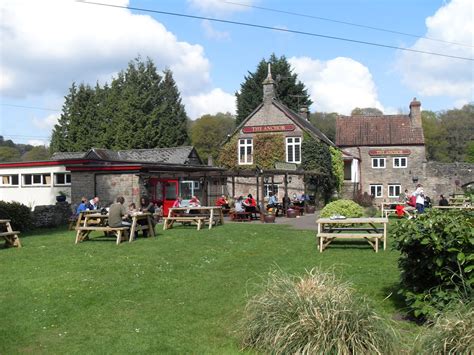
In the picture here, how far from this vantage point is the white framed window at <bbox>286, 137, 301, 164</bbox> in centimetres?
3788

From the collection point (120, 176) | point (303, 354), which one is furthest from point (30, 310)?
point (120, 176)

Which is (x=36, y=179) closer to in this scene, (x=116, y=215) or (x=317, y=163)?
(x=317, y=163)

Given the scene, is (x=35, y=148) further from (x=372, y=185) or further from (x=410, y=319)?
(x=410, y=319)

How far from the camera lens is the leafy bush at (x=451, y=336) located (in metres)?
4.36

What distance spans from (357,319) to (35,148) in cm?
8489

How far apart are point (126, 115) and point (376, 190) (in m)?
28.5

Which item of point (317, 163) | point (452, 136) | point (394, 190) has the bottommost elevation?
point (394, 190)

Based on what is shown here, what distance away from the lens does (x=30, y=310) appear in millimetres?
7086

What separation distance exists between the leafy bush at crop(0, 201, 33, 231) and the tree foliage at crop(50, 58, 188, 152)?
123ft

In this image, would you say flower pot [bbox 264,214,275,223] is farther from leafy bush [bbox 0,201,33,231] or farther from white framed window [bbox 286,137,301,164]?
white framed window [bbox 286,137,301,164]

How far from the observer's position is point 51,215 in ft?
70.1

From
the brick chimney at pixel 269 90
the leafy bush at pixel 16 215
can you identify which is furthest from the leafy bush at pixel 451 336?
the brick chimney at pixel 269 90

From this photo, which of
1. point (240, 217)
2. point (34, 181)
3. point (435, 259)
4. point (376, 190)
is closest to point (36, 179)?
point (34, 181)

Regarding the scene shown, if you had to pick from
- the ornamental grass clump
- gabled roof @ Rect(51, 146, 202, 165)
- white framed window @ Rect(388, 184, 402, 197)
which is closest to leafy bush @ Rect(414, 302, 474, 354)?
the ornamental grass clump
